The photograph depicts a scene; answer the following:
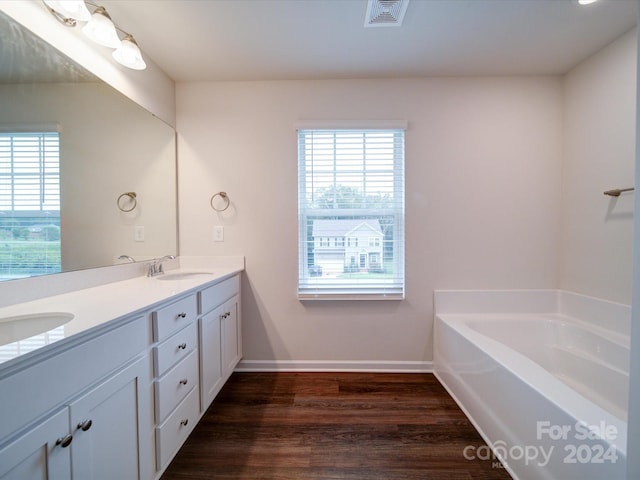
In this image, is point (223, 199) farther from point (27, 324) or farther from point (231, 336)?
point (27, 324)

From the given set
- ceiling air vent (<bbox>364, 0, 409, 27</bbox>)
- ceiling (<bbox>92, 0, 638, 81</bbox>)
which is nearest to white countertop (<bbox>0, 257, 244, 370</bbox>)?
ceiling (<bbox>92, 0, 638, 81</bbox>)

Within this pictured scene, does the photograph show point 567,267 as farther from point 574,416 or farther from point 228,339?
point 228,339

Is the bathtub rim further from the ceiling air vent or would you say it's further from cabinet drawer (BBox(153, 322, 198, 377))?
the ceiling air vent

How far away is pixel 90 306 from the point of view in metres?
1.03

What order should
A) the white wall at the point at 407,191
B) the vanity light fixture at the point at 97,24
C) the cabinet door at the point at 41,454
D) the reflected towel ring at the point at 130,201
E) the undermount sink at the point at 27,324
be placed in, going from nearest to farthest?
the cabinet door at the point at 41,454 < the undermount sink at the point at 27,324 < the vanity light fixture at the point at 97,24 < the reflected towel ring at the point at 130,201 < the white wall at the point at 407,191

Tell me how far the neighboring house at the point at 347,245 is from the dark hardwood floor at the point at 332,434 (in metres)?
0.89

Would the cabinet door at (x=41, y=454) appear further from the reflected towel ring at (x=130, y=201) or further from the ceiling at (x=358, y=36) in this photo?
the ceiling at (x=358, y=36)

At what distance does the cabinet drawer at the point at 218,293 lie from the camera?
1.49 m

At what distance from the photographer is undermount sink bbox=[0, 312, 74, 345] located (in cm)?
90

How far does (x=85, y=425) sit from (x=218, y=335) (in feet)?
2.94

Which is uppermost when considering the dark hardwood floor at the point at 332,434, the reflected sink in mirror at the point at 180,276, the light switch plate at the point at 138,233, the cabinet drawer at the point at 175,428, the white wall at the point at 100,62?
the white wall at the point at 100,62

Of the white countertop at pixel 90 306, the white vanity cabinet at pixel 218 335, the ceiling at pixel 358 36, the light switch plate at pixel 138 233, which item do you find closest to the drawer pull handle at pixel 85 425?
the white countertop at pixel 90 306

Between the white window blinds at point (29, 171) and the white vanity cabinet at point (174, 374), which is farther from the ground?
the white window blinds at point (29, 171)

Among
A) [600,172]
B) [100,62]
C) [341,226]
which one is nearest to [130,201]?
[100,62]
